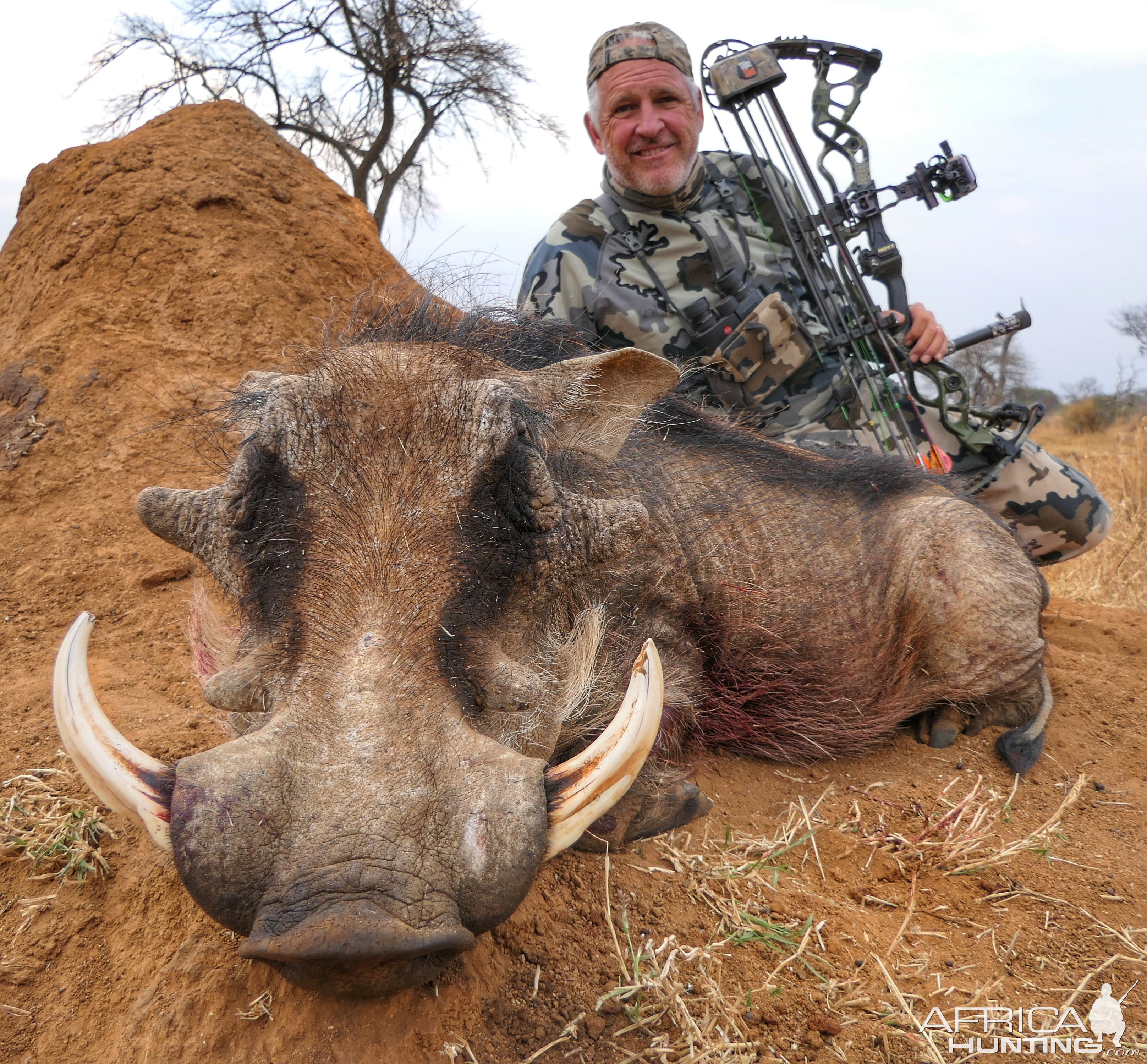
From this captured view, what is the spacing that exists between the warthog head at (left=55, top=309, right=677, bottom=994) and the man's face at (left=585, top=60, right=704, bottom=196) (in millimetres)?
2612

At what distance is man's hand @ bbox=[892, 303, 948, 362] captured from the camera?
421 centimetres

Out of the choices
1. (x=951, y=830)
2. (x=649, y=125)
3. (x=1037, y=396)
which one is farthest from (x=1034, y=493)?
(x=1037, y=396)

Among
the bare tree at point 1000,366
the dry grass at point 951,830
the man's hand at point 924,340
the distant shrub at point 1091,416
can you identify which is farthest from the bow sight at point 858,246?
the distant shrub at point 1091,416

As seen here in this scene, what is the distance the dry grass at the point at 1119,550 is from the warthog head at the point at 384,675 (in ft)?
14.0

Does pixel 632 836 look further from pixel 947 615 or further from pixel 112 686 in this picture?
pixel 112 686

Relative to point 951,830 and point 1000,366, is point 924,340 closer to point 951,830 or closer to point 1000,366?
point 951,830

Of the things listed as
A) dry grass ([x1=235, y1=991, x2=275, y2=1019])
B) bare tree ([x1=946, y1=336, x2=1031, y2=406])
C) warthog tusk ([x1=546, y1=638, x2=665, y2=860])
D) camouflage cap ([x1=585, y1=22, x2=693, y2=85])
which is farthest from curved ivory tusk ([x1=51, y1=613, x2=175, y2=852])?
bare tree ([x1=946, y1=336, x2=1031, y2=406])

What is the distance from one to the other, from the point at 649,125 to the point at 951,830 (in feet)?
12.0

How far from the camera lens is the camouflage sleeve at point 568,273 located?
14.2ft

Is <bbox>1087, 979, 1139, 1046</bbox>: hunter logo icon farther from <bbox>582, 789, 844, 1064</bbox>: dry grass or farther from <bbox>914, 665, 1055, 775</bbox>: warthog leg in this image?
<bbox>914, 665, 1055, 775</bbox>: warthog leg

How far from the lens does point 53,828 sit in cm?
207

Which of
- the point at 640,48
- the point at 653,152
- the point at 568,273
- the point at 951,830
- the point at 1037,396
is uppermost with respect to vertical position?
the point at 640,48

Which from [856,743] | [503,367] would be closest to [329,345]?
[503,367]

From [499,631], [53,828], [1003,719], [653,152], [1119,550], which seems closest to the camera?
[499,631]
